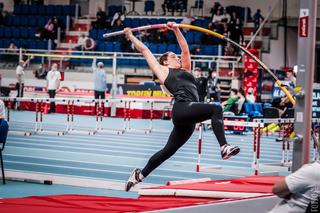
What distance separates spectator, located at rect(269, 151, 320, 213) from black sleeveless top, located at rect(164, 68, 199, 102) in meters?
3.07

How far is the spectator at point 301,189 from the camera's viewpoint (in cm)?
462

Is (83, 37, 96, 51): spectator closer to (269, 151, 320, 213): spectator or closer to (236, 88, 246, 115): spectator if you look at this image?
(236, 88, 246, 115): spectator

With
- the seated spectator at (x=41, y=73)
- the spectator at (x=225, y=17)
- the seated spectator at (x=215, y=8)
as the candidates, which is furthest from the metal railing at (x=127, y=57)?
the seated spectator at (x=215, y=8)

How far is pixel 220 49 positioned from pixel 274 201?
19.5 metres

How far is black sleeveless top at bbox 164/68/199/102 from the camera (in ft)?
25.5

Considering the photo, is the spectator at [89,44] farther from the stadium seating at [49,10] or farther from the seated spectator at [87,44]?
the stadium seating at [49,10]

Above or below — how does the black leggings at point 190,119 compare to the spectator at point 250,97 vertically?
below

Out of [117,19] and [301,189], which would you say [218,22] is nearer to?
[117,19]

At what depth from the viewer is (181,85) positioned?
7.83m

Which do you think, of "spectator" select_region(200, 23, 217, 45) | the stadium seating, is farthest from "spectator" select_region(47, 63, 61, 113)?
the stadium seating

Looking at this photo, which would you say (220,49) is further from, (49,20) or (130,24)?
(49,20)

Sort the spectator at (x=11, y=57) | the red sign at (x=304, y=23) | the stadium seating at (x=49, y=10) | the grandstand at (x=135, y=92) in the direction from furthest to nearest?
the stadium seating at (x=49, y=10) → the spectator at (x=11, y=57) → the grandstand at (x=135, y=92) → the red sign at (x=304, y=23)

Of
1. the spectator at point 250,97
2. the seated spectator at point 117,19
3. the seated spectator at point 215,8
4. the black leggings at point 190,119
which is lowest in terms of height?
the black leggings at point 190,119

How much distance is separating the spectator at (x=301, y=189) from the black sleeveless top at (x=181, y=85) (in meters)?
3.07
